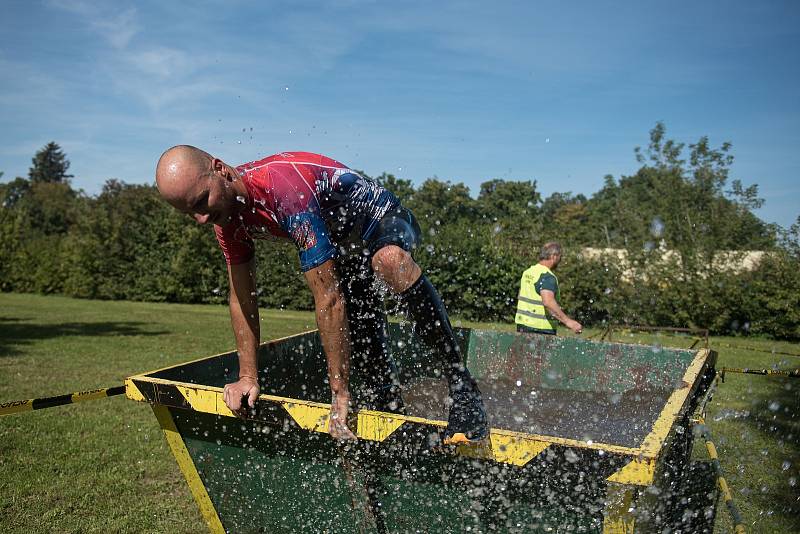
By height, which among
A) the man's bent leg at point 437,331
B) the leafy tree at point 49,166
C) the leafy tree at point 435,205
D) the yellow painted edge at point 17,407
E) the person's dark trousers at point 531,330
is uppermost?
the leafy tree at point 49,166

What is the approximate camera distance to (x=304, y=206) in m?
2.38

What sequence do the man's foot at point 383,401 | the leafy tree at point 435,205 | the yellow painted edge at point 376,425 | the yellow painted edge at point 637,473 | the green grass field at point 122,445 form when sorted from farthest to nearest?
the leafy tree at point 435,205 < the green grass field at point 122,445 < the man's foot at point 383,401 < the yellow painted edge at point 376,425 < the yellow painted edge at point 637,473

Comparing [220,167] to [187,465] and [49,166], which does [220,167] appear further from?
[49,166]

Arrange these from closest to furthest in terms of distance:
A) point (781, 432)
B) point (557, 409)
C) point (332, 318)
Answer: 1. point (332, 318)
2. point (557, 409)
3. point (781, 432)

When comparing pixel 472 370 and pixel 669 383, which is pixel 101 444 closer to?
pixel 472 370

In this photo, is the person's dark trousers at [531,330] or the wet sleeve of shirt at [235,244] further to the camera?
the person's dark trousers at [531,330]

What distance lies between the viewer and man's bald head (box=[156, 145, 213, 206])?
2.22 m

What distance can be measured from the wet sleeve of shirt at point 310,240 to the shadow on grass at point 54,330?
35.0ft

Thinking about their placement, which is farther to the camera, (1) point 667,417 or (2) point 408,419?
(1) point 667,417

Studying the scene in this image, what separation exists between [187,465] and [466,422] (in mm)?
1372

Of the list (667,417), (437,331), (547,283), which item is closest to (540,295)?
(547,283)

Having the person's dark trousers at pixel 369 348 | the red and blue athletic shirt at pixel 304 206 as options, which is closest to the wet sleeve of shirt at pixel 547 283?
the person's dark trousers at pixel 369 348

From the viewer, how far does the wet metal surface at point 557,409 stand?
3605 millimetres

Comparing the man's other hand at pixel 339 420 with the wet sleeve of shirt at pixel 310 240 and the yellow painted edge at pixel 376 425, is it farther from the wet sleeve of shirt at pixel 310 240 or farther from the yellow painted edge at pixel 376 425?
the wet sleeve of shirt at pixel 310 240
